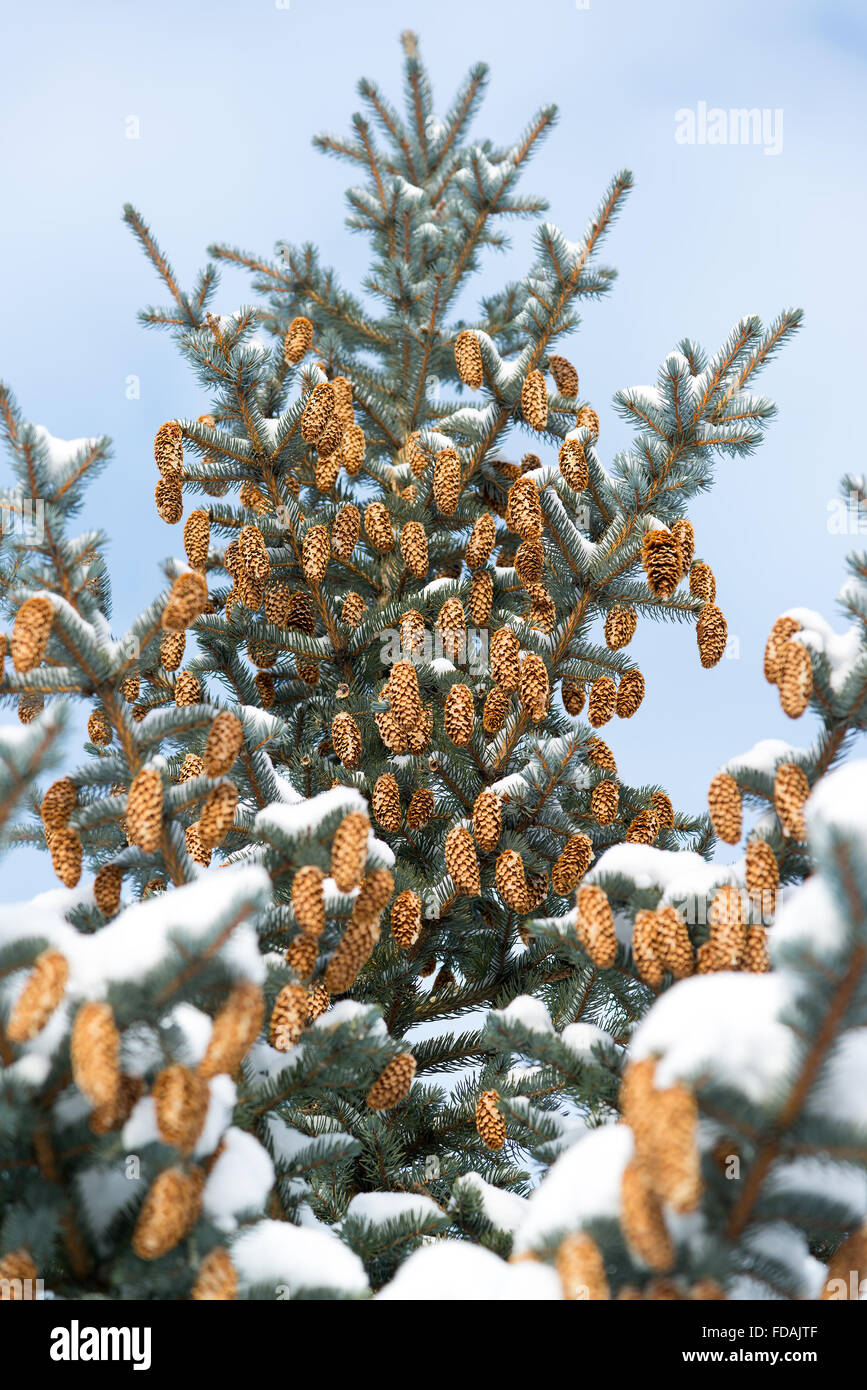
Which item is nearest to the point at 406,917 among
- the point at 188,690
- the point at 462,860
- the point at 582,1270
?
the point at 462,860

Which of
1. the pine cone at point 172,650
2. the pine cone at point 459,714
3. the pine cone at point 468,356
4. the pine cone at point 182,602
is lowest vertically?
the pine cone at point 182,602

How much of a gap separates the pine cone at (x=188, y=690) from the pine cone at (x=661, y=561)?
1734 millimetres

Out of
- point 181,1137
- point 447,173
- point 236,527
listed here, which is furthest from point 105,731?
point 447,173

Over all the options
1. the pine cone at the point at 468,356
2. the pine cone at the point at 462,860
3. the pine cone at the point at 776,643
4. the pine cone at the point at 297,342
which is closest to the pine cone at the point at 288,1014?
the pine cone at the point at 462,860

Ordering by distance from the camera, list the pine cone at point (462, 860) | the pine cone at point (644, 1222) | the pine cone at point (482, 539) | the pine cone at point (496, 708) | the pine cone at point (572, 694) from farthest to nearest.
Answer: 1. the pine cone at point (572, 694)
2. the pine cone at point (482, 539)
3. the pine cone at point (496, 708)
4. the pine cone at point (462, 860)
5. the pine cone at point (644, 1222)

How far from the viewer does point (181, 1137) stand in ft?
5.79

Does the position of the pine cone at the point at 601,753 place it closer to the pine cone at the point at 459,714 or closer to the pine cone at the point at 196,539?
the pine cone at the point at 459,714

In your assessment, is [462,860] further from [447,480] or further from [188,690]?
[447,480]

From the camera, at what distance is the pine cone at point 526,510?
3.90 m

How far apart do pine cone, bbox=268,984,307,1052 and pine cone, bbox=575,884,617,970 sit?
716mm

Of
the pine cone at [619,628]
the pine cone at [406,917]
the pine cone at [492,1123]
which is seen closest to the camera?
the pine cone at [492,1123]

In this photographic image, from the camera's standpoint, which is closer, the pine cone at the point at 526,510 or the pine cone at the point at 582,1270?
the pine cone at the point at 582,1270

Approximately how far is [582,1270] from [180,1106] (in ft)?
2.34

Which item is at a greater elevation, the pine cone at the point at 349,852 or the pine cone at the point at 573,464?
the pine cone at the point at 573,464
